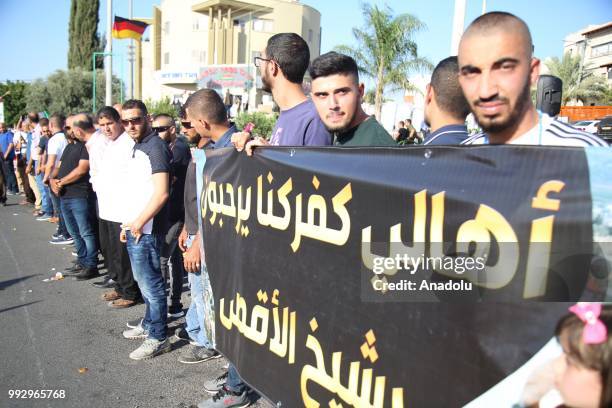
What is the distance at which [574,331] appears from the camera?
125 centimetres

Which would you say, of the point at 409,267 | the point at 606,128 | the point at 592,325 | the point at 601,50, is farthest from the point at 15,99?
the point at 601,50

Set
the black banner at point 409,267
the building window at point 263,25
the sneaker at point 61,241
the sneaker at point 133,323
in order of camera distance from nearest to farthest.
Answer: the black banner at point 409,267, the sneaker at point 133,323, the sneaker at point 61,241, the building window at point 263,25

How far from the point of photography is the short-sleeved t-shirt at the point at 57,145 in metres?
7.88

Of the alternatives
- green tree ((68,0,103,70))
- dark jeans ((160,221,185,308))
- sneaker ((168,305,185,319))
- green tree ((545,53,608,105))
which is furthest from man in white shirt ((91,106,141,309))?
green tree ((68,0,103,70))

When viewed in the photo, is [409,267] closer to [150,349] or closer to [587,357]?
[587,357]

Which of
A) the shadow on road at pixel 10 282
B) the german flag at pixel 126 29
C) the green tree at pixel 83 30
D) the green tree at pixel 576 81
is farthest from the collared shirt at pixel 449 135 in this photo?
the green tree at pixel 83 30

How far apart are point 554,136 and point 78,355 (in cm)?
382

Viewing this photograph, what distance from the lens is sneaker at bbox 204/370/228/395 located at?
11.1 feet

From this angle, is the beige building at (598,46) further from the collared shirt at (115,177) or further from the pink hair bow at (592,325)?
the pink hair bow at (592,325)

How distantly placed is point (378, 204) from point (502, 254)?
54cm

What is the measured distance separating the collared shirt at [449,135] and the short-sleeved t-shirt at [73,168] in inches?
198

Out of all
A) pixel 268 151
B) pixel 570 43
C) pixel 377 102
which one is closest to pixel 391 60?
pixel 377 102

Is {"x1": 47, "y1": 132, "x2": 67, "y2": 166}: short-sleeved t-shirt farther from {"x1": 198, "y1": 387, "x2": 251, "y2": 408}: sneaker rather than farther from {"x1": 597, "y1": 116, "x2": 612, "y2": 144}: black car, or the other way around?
{"x1": 597, "y1": 116, "x2": 612, "y2": 144}: black car

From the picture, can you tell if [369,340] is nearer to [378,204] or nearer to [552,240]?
[378,204]
